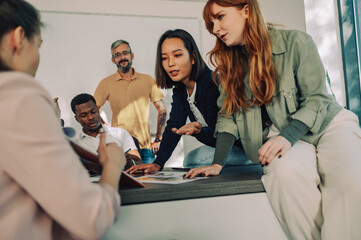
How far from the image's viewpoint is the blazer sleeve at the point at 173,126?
5.87 feet

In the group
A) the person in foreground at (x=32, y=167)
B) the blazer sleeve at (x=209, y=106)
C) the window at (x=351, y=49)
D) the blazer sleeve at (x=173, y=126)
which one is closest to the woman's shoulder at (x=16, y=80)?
the person in foreground at (x=32, y=167)

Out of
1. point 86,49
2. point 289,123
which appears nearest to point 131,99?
point 86,49

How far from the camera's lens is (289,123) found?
125 centimetres

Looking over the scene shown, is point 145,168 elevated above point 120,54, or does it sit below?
below

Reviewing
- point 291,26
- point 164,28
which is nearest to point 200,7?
point 164,28

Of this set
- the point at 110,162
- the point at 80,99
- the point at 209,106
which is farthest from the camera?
the point at 80,99

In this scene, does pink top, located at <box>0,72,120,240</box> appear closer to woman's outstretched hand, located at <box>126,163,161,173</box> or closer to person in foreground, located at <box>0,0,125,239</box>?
person in foreground, located at <box>0,0,125,239</box>

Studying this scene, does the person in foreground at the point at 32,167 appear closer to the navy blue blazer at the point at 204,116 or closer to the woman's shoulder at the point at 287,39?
the woman's shoulder at the point at 287,39

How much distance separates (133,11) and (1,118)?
2.82 m

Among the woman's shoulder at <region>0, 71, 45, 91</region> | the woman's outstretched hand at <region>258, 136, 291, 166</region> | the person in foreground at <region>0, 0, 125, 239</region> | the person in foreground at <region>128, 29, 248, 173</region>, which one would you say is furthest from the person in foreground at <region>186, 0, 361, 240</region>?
the woman's shoulder at <region>0, 71, 45, 91</region>

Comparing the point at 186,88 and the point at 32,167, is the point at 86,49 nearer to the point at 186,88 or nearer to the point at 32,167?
Answer: the point at 186,88

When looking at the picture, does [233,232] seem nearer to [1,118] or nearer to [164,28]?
[1,118]

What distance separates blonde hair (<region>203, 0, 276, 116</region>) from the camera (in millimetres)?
1327

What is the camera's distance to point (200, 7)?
3311mm
